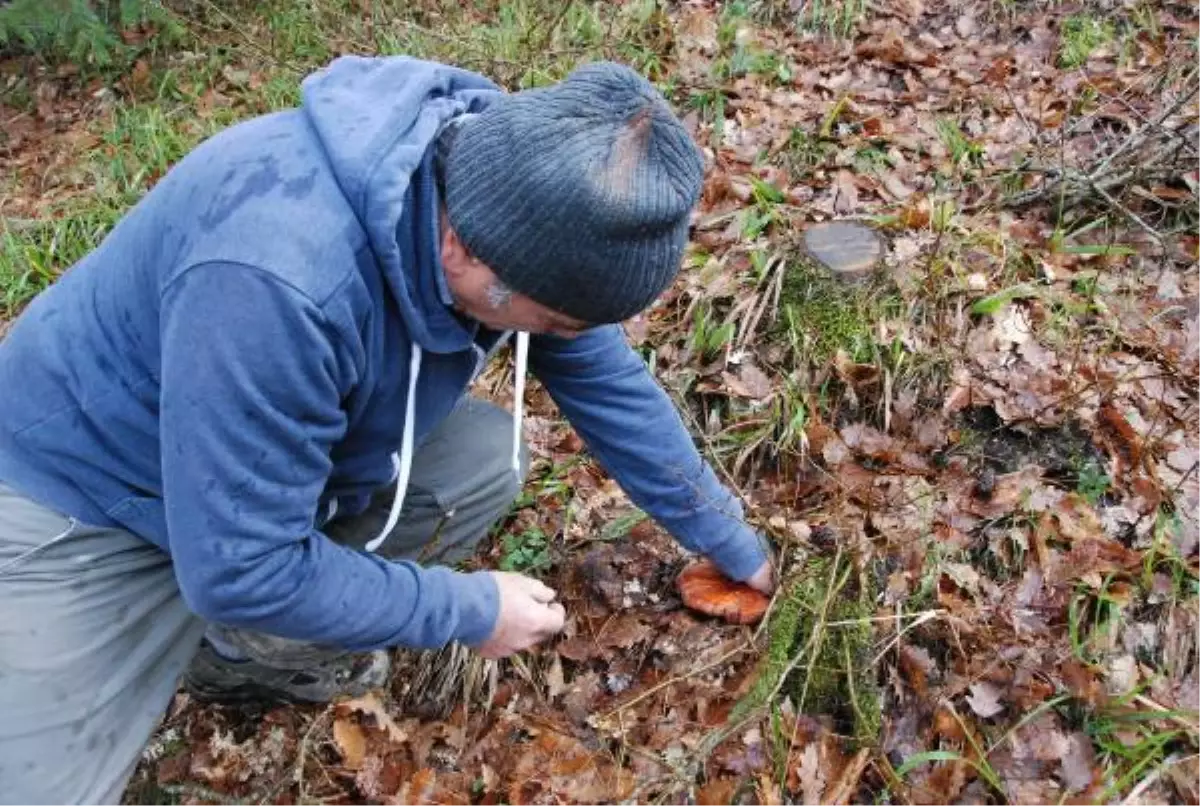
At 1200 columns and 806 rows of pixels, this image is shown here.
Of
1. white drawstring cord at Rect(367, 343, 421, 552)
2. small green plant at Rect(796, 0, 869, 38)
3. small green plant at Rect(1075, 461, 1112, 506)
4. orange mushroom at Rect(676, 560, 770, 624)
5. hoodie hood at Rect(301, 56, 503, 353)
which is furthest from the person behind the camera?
small green plant at Rect(796, 0, 869, 38)

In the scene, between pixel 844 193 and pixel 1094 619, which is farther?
pixel 844 193

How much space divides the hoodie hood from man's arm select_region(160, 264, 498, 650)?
0.66ft

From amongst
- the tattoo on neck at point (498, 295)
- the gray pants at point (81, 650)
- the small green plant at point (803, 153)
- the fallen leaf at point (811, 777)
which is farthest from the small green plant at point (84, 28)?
the fallen leaf at point (811, 777)

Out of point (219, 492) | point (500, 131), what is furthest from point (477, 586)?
point (500, 131)

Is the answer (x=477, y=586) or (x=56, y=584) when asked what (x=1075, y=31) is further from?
(x=56, y=584)

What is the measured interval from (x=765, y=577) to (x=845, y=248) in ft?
4.88

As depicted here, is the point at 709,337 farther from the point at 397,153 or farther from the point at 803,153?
the point at 397,153

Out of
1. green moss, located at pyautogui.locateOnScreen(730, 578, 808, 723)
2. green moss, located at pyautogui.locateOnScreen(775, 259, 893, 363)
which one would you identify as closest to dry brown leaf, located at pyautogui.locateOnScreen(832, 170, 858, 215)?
green moss, located at pyautogui.locateOnScreen(775, 259, 893, 363)

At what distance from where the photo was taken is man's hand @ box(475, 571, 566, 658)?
8.04 feet

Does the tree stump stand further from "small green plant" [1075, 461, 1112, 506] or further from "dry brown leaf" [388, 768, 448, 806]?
"dry brown leaf" [388, 768, 448, 806]

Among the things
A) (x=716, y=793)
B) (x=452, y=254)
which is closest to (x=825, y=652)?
(x=716, y=793)

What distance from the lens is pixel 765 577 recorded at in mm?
2928

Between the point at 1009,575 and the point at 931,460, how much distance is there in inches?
20.1

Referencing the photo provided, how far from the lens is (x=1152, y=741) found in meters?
2.53
